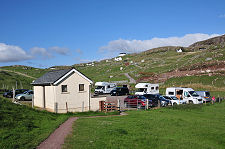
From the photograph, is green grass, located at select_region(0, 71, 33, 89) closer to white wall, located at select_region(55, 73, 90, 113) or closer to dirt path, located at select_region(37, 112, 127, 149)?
white wall, located at select_region(55, 73, 90, 113)

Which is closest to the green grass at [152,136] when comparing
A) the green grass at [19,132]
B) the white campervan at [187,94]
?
the green grass at [19,132]

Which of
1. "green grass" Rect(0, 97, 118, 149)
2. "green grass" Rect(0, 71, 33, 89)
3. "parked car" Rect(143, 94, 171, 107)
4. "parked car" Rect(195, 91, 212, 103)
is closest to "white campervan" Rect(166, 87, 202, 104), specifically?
"parked car" Rect(195, 91, 212, 103)

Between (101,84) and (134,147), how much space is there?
4030cm

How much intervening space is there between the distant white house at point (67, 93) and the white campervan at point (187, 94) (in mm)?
15378

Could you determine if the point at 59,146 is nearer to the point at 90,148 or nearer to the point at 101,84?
the point at 90,148

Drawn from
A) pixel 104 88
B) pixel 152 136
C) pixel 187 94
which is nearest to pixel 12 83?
pixel 104 88

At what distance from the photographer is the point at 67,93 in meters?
27.1

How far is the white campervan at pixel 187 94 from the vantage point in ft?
114

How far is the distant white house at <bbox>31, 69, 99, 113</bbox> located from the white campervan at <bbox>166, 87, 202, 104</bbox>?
605 inches

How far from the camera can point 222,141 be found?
1353cm

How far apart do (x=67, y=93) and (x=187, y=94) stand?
19704 mm

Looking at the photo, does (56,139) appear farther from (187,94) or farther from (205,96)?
(205,96)

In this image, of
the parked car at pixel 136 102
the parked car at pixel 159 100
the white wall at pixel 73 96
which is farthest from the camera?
the parked car at pixel 159 100

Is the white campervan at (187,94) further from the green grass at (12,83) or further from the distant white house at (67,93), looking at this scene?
the green grass at (12,83)
